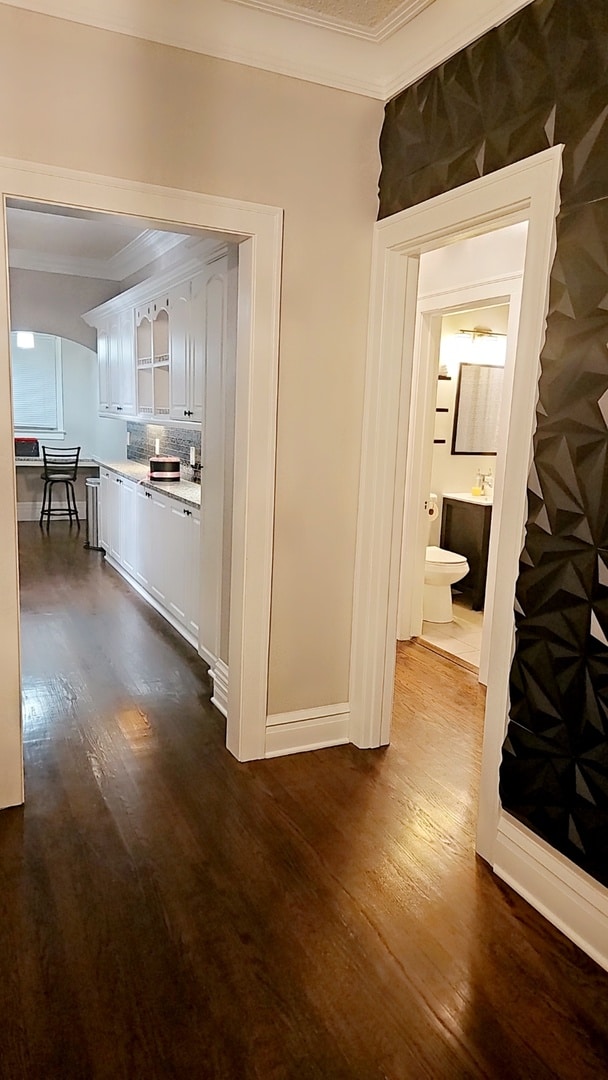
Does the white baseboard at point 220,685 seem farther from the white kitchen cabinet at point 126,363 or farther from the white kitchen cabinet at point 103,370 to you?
the white kitchen cabinet at point 103,370

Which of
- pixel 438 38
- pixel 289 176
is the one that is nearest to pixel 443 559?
pixel 289 176

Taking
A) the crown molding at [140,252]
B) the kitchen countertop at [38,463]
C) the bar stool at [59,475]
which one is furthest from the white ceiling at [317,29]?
the kitchen countertop at [38,463]

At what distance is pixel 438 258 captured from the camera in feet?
14.0

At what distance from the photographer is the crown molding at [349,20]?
2.45 meters

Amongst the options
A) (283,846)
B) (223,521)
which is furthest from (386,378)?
(283,846)

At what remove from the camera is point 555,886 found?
215 cm

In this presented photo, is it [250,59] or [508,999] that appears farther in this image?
[250,59]

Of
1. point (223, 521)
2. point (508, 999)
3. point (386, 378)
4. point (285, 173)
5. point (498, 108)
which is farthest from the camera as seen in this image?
point (223, 521)

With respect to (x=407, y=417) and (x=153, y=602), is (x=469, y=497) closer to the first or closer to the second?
(x=153, y=602)

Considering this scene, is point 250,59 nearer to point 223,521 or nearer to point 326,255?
point 326,255

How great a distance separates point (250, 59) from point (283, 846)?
9.13 ft

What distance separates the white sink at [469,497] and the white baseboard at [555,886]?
11.3ft

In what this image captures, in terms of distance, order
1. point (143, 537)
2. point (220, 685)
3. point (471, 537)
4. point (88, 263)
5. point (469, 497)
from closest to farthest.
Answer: point (220, 685) < point (143, 537) < point (471, 537) < point (469, 497) < point (88, 263)

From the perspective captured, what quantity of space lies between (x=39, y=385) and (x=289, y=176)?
710 centimetres
